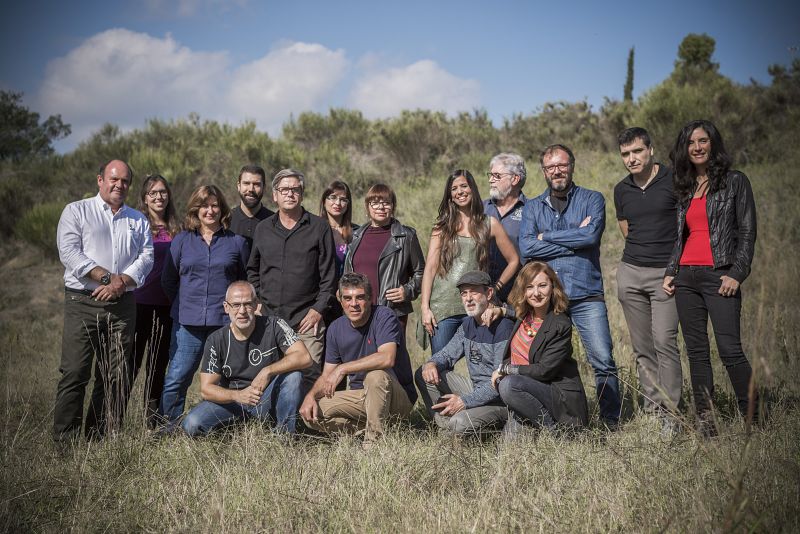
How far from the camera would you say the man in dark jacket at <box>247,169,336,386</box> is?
533cm

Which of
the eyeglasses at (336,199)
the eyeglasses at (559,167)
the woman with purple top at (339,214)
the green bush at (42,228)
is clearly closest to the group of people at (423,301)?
the eyeglasses at (559,167)

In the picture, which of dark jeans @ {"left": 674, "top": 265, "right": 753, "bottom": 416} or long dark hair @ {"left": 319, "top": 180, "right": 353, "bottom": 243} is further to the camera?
long dark hair @ {"left": 319, "top": 180, "right": 353, "bottom": 243}

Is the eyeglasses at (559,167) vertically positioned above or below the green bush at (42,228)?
above

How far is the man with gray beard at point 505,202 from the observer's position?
17.9ft

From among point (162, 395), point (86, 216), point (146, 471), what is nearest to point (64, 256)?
point (86, 216)

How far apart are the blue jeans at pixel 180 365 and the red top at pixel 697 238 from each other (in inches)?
146

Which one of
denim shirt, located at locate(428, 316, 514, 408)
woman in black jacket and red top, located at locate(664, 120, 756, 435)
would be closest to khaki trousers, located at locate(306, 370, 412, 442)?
denim shirt, located at locate(428, 316, 514, 408)

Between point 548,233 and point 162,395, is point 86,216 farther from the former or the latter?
point 548,233

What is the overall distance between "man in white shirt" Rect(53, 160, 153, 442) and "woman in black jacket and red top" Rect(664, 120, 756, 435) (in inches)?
162

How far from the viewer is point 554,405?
181 inches

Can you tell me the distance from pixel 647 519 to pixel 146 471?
293cm

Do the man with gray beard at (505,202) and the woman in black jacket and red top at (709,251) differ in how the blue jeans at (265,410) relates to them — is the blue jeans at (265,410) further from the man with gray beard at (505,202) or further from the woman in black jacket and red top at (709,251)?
the woman in black jacket and red top at (709,251)

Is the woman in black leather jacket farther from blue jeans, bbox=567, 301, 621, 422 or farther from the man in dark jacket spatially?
blue jeans, bbox=567, 301, 621, 422

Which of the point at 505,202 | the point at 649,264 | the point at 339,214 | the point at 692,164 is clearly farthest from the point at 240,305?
the point at 692,164
